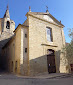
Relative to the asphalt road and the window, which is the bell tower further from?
the asphalt road

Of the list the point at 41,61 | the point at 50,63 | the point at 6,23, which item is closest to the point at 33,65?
the point at 41,61

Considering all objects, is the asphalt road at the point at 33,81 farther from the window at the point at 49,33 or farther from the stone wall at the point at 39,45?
the window at the point at 49,33

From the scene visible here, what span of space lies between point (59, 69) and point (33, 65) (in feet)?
14.1

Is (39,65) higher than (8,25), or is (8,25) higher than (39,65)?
(8,25)

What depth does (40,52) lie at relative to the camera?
37.4 ft

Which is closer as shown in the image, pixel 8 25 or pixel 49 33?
pixel 49 33

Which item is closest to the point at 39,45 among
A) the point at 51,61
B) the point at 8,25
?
the point at 51,61

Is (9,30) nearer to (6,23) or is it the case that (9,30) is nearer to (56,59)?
(6,23)

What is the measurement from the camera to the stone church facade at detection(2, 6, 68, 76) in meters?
10.4

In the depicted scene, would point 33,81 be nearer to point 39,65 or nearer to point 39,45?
point 39,65

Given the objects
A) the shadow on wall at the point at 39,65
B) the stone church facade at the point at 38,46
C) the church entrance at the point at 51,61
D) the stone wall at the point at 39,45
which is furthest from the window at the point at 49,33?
the shadow on wall at the point at 39,65

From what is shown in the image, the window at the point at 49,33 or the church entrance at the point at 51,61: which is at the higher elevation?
the window at the point at 49,33

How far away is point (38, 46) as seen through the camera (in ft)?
37.5

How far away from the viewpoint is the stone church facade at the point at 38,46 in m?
10.4
